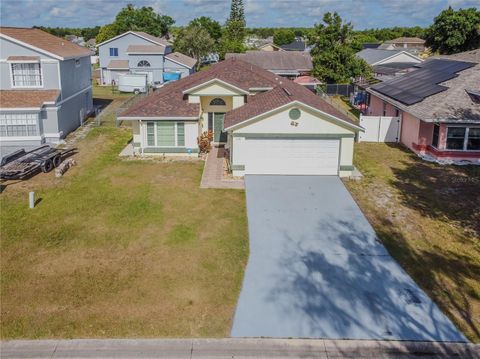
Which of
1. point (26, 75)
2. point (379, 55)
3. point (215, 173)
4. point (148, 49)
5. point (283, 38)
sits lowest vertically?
point (215, 173)

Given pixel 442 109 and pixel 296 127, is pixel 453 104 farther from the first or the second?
pixel 296 127

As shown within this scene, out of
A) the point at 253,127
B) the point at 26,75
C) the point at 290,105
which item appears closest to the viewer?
the point at 290,105

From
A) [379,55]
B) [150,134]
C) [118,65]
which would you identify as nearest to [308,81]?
[379,55]

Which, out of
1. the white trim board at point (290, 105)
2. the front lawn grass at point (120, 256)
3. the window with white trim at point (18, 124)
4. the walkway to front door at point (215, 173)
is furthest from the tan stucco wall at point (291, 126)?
the window with white trim at point (18, 124)

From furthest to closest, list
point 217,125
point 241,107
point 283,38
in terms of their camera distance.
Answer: point 283,38, point 217,125, point 241,107

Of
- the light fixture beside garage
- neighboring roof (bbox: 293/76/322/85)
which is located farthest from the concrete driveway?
neighboring roof (bbox: 293/76/322/85)

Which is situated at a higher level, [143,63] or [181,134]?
[143,63]

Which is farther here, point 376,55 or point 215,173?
point 376,55
